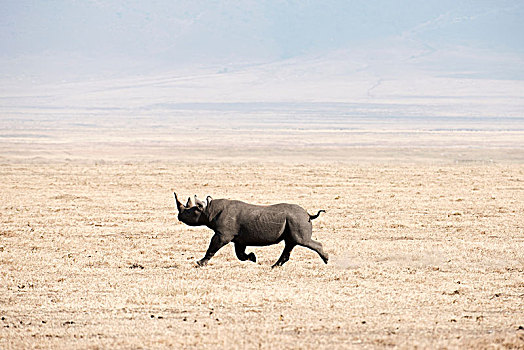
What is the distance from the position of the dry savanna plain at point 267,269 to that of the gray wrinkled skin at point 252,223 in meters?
0.47

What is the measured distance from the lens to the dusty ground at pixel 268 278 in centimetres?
955

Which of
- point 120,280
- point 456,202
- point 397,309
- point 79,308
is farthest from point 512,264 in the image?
point 456,202

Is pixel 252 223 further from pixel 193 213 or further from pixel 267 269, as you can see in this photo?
pixel 193 213

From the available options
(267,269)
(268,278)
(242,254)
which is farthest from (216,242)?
(268,278)

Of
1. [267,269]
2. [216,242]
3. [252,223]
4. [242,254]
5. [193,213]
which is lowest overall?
[267,269]

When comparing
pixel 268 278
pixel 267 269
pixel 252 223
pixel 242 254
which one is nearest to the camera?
pixel 268 278

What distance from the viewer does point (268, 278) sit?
1355cm

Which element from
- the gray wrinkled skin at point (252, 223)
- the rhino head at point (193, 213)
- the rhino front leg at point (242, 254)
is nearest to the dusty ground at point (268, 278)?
the rhino front leg at point (242, 254)

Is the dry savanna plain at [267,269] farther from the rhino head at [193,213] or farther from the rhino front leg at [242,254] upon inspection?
the rhino head at [193,213]

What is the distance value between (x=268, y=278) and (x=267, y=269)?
0.88m

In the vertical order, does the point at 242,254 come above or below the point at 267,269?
above

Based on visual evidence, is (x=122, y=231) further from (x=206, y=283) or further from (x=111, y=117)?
(x=111, y=117)

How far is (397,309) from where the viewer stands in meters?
11.1

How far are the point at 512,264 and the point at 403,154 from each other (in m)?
47.4
